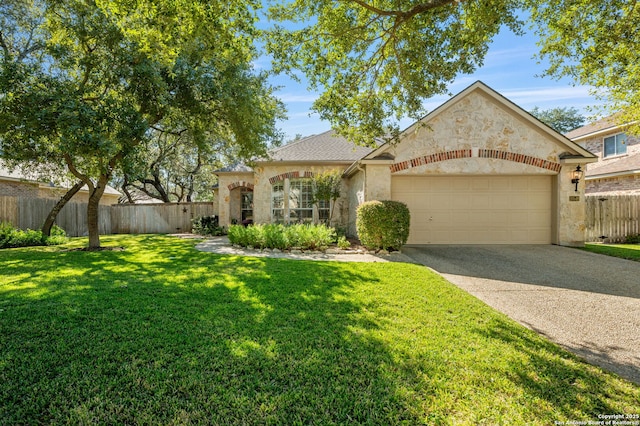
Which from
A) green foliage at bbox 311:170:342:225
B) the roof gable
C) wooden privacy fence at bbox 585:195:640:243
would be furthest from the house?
wooden privacy fence at bbox 585:195:640:243

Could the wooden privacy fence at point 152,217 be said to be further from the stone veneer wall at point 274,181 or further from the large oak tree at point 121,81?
the large oak tree at point 121,81

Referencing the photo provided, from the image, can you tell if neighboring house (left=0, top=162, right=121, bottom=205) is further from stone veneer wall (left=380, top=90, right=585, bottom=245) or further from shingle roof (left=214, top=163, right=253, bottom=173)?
stone veneer wall (left=380, top=90, right=585, bottom=245)

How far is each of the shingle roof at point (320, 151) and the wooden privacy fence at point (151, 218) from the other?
22.9 feet

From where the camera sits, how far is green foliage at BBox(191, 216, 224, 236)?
50.1 feet

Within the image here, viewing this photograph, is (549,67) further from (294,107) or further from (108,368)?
(108,368)

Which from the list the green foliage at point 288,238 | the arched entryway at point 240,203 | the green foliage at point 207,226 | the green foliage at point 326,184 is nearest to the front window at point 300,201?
the green foliage at point 326,184

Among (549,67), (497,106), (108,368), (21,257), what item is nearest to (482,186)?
(497,106)

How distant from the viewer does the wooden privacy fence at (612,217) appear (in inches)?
473

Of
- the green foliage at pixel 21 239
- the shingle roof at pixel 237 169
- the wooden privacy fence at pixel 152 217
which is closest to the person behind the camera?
the green foliage at pixel 21 239

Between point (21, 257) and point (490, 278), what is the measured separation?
1205 cm

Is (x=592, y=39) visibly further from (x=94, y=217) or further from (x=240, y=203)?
(x=94, y=217)

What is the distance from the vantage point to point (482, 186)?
10.5 metres

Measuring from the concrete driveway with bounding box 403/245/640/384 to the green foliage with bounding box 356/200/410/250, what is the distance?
0.77m

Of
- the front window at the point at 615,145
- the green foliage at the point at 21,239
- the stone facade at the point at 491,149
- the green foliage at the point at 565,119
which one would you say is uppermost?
the green foliage at the point at 565,119
